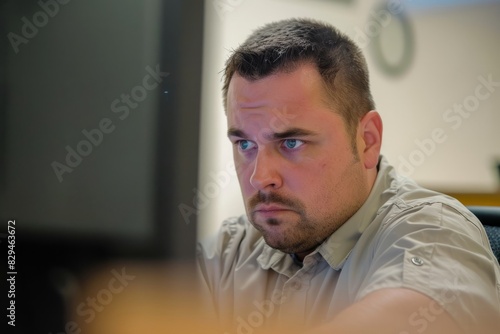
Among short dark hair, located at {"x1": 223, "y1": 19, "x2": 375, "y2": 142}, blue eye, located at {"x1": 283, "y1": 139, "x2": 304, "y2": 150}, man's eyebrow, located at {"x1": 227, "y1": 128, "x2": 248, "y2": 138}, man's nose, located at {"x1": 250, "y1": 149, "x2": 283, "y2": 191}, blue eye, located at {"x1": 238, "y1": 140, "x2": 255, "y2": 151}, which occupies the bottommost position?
man's nose, located at {"x1": 250, "y1": 149, "x2": 283, "y2": 191}

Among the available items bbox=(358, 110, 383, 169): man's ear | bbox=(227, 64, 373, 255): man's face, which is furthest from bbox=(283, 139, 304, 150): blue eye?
bbox=(358, 110, 383, 169): man's ear

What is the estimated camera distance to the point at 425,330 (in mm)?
420

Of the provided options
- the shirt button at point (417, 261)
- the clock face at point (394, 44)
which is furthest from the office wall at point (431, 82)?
the shirt button at point (417, 261)

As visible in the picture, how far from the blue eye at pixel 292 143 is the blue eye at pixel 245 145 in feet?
0.15

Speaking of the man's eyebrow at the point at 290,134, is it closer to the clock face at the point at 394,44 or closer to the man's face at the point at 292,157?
the man's face at the point at 292,157

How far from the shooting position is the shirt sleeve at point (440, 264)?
46 centimetres

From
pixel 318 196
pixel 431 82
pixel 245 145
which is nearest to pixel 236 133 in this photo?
pixel 245 145

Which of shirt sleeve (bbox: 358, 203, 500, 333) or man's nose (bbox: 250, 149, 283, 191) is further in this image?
man's nose (bbox: 250, 149, 283, 191)

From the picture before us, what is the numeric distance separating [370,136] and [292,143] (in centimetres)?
13

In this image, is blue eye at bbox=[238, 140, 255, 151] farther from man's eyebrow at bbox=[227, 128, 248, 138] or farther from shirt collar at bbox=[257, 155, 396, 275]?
shirt collar at bbox=[257, 155, 396, 275]

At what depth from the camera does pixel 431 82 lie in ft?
2.19

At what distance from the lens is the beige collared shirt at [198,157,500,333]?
0.48 metres

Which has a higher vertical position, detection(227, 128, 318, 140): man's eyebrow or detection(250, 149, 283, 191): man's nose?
detection(227, 128, 318, 140): man's eyebrow

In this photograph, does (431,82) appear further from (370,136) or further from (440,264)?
(440,264)
